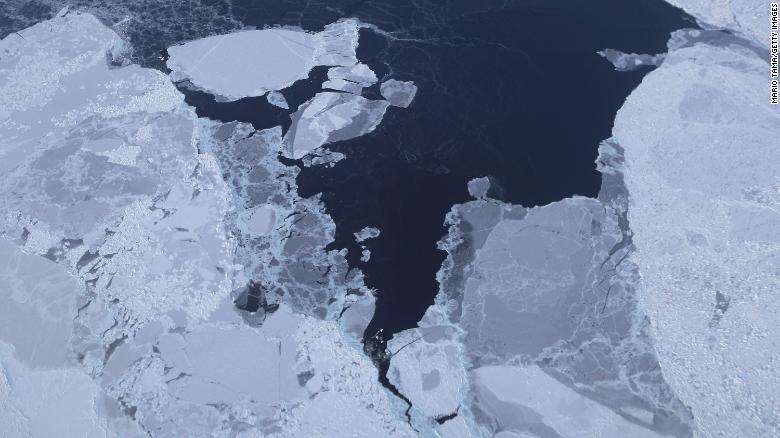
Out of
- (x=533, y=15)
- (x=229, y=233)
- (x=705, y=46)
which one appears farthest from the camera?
(x=533, y=15)

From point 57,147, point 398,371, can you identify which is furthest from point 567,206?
point 57,147

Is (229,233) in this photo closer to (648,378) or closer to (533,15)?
(648,378)

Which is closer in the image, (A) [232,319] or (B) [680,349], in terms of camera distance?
(B) [680,349]

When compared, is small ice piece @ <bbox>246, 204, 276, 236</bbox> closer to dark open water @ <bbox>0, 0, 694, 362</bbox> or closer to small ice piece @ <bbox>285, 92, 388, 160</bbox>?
dark open water @ <bbox>0, 0, 694, 362</bbox>

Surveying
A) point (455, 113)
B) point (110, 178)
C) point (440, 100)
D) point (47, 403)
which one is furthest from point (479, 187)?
point (47, 403)

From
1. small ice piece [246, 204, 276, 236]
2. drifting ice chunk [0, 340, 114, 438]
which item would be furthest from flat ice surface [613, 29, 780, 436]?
drifting ice chunk [0, 340, 114, 438]

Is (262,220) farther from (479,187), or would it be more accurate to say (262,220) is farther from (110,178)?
(479,187)
